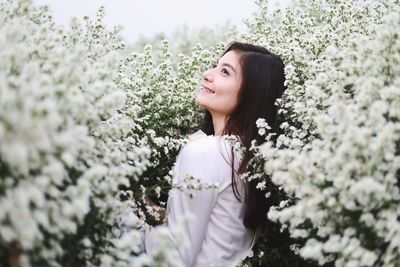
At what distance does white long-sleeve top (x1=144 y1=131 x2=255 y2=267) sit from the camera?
151 inches

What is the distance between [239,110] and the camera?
455 centimetres

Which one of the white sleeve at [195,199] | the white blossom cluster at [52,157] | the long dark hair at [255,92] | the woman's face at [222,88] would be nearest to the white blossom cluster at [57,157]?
the white blossom cluster at [52,157]

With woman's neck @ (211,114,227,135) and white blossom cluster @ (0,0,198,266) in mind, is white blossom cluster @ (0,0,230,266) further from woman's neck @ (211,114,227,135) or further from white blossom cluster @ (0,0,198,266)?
woman's neck @ (211,114,227,135)

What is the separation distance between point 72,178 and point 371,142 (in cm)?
147

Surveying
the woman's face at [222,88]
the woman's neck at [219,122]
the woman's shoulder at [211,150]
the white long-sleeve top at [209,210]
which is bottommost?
the white long-sleeve top at [209,210]

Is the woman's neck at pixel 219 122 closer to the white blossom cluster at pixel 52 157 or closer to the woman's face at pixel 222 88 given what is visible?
the woman's face at pixel 222 88

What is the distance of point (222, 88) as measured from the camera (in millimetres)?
4465

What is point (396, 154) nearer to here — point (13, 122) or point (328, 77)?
point (328, 77)

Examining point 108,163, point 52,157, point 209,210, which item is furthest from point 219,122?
point 52,157


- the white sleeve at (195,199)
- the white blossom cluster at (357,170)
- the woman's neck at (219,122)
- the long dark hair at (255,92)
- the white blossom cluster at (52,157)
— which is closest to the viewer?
the white blossom cluster at (52,157)

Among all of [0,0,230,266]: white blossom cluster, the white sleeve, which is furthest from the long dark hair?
[0,0,230,266]: white blossom cluster

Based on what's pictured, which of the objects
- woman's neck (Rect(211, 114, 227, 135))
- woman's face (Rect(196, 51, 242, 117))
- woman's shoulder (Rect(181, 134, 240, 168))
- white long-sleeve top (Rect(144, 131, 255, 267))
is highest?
woman's face (Rect(196, 51, 242, 117))

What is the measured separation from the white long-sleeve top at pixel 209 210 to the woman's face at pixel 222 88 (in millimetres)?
468

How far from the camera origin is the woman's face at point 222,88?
446 centimetres
